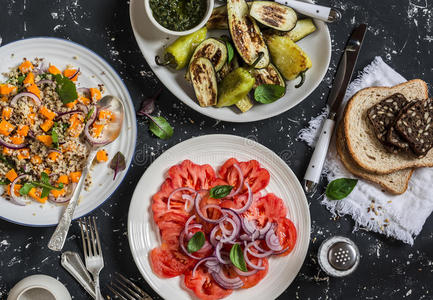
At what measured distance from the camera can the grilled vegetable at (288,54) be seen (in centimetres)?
246

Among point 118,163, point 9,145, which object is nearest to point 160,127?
point 118,163

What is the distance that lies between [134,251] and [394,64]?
1894 mm

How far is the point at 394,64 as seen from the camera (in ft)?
9.20

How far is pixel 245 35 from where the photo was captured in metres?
2.44

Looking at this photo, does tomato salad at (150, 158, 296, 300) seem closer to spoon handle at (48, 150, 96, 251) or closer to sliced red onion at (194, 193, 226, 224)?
sliced red onion at (194, 193, 226, 224)

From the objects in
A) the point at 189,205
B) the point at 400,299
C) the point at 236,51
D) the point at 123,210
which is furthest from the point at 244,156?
the point at 400,299

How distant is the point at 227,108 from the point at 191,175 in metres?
0.42

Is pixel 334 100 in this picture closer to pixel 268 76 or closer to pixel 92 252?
pixel 268 76

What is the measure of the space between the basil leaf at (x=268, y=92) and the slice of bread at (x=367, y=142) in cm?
48

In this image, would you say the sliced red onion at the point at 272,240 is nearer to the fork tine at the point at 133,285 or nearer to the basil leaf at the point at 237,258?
the basil leaf at the point at 237,258

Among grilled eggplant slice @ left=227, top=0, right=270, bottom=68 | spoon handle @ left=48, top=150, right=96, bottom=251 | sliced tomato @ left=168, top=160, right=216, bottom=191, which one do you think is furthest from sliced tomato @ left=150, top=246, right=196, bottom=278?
grilled eggplant slice @ left=227, top=0, right=270, bottom=68

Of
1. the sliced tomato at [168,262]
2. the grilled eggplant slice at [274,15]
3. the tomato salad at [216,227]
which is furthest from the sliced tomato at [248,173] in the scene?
the grilled eggplant slice at [274,15]

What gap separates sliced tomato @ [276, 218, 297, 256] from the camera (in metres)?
2.55

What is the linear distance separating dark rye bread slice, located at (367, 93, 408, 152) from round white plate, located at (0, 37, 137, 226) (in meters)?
1.36
